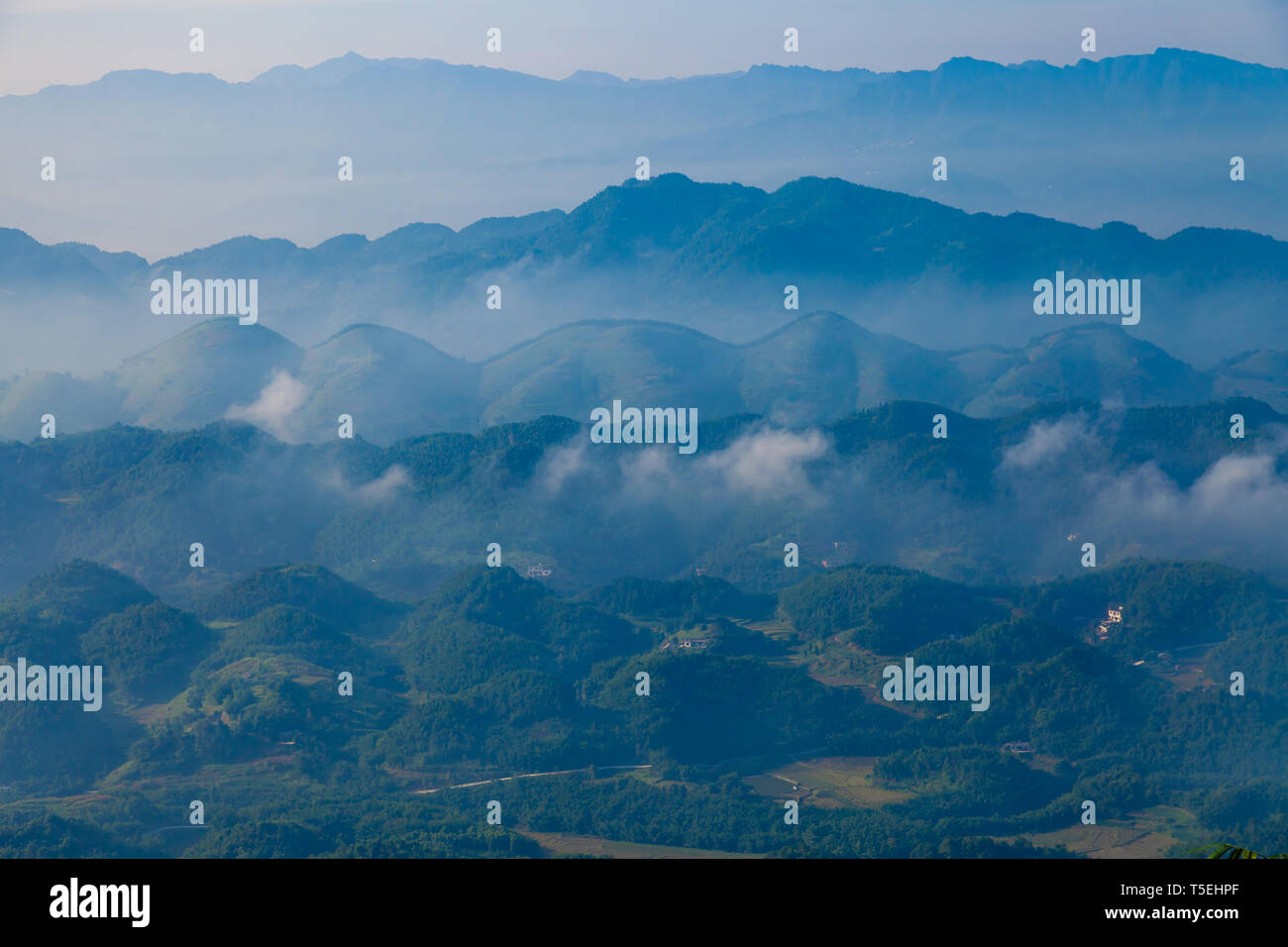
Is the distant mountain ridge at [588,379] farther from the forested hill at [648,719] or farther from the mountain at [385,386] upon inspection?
the forested hill at [648,719]

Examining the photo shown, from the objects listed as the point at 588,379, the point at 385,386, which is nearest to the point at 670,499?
the point at 588,379

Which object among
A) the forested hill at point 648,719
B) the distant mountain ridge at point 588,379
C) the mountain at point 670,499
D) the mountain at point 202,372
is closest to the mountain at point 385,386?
the distant mountain ridge at point 588,379

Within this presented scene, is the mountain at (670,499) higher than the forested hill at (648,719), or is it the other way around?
the mountain at (670,499)

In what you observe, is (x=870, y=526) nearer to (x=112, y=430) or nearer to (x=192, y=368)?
(x=112, y=430)

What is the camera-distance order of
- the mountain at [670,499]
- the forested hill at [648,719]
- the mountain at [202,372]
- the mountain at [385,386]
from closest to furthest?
the forested hill at [648,719]
the mountain at [670,499]
the mountain at [385,386]
the mountain at [202,372]

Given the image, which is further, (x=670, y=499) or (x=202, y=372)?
(x=202, y=372)

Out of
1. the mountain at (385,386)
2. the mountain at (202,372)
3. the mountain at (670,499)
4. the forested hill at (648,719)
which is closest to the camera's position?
the forested hill at (648,719)

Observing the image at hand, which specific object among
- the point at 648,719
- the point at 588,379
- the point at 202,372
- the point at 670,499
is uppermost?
the point at 202,372

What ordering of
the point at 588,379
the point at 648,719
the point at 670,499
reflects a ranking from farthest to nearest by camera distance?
the point at 588,379 < the point at 670,499 < the point at 648,719

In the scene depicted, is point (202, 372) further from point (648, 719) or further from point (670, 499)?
point (648, 719)
